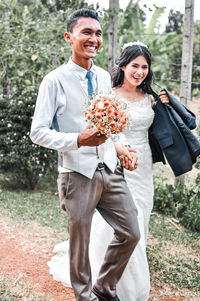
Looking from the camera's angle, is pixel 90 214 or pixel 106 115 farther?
pixel 90 214

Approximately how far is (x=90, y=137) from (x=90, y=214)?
67 cm

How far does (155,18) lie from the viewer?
40.7 ft

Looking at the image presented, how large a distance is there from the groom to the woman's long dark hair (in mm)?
815

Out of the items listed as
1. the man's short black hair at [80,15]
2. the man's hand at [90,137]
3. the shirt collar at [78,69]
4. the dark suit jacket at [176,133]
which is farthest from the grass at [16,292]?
the man's short black hair at [80,15]

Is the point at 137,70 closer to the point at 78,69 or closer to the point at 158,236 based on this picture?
the point at 78,69

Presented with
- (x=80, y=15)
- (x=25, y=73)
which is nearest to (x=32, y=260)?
(x=80, y=15)

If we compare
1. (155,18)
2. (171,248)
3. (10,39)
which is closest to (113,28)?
(10,39)

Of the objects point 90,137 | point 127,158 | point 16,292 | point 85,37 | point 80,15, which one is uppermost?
point 80,15

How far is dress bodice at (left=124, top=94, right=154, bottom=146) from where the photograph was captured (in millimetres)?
3758

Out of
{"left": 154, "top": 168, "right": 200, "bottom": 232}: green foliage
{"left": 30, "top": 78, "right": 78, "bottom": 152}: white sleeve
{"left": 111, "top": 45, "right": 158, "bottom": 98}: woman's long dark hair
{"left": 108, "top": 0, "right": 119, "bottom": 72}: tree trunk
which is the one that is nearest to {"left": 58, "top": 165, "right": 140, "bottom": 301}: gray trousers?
{"left": 30, "top": 78, "right": 78, "bottom": 152}: white sleeve

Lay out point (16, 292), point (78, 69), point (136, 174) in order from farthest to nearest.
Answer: point (136, 174), point (16, 292), point (78, 69)

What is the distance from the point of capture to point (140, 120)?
3760 mm

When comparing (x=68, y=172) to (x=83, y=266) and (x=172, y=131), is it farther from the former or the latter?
(x=172, y=131)

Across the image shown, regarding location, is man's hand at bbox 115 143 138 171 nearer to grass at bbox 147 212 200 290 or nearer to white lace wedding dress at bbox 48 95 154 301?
white lace wedding dress at bbox 48 95 154 301
